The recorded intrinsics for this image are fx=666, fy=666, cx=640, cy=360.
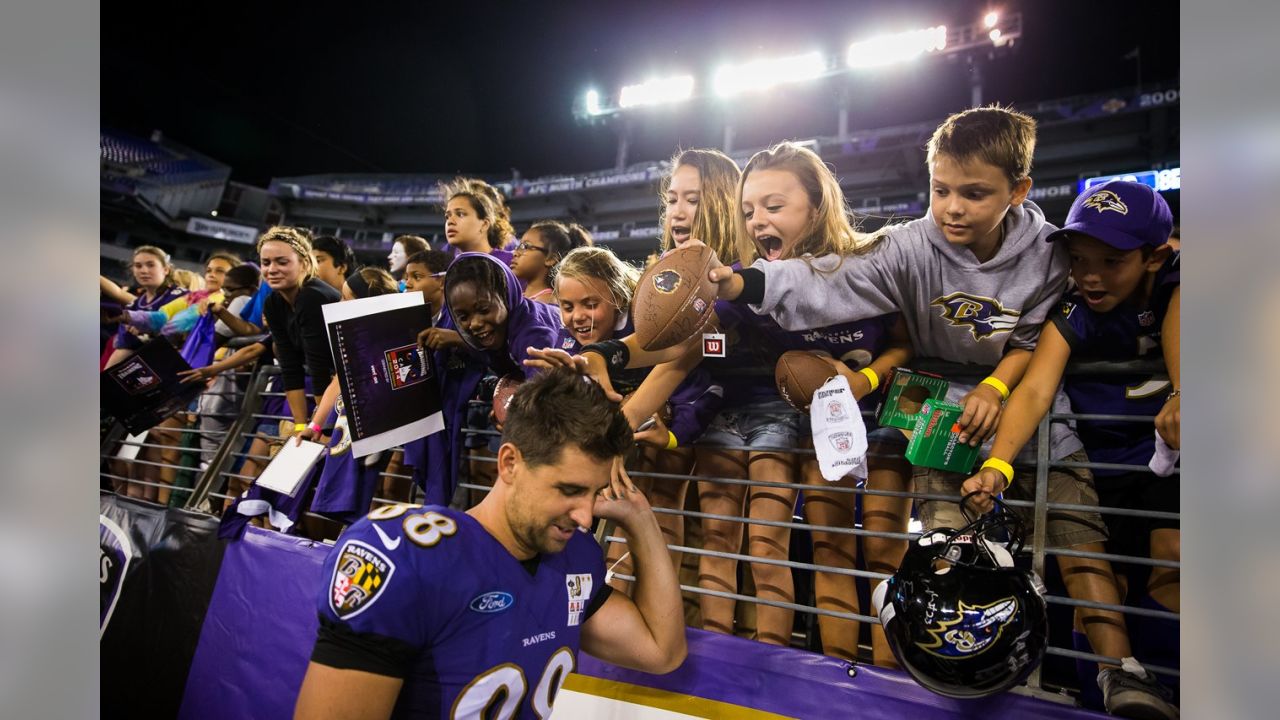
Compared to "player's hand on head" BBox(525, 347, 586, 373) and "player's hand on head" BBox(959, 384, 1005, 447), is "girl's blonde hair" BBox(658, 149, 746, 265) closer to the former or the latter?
"player's hand on head" BBox(525, 347, 586, 373)

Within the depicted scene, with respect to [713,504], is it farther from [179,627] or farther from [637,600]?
[179,627]

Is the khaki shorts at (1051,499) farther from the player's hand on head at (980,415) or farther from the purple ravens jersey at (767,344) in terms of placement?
the purple ravens jersey at (767,344)

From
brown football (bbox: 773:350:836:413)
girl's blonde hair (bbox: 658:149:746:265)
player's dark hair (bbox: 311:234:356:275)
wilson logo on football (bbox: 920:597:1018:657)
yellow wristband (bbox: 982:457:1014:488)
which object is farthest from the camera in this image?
player's dark hair (bbox: 311:234:356:275)

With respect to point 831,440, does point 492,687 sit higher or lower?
lower

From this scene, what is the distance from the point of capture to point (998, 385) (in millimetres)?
1721

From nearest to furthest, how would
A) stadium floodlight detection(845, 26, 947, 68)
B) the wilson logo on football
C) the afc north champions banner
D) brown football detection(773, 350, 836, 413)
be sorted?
the wilson logo on football
brown football detection(773, 350, 836, 413)
the afc north champions banner
stadium floodlight detection(845, 26, 947, 68)

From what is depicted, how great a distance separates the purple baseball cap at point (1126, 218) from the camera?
1.60 meters

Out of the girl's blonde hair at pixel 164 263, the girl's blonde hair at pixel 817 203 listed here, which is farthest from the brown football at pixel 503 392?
the girl's blonde hair at pixel 164 263

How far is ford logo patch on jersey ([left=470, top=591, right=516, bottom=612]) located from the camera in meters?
1.51

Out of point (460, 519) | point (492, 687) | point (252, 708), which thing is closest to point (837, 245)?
point (460, 519)

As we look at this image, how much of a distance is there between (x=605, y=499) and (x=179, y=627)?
8.15 feet

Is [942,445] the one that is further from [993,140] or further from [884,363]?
[993,140]

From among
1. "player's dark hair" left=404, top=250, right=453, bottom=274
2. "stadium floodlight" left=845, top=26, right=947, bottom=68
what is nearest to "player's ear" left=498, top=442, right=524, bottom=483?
"player's dark hair" left=404, top=250, right=453, bottom=274

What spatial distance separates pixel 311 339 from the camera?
3.08 metres
